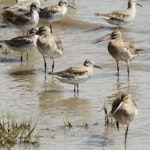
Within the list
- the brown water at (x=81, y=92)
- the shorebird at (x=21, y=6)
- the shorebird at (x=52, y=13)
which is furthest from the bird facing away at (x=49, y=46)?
the shorebird at (x=21, y=6)

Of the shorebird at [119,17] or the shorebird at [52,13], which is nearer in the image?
the shorebird at [119,17]

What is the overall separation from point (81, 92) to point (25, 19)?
19.9ft

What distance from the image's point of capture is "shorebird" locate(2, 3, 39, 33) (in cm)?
1775

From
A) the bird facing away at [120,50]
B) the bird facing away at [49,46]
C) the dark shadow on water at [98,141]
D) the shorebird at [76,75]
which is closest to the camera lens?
the dark shadow on water at [98,141]

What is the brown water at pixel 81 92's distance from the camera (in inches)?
375

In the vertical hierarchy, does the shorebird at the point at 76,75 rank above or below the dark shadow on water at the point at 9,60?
above

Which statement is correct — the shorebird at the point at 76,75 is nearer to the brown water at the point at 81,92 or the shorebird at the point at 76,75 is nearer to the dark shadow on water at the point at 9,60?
the brown water at the point at 81,92

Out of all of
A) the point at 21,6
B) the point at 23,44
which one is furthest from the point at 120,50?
the point at 21,6

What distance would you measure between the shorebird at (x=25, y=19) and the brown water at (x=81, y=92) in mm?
414

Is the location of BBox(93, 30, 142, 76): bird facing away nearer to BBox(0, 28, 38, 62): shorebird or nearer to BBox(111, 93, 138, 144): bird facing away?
BBox(0, 28, 38, 62): shorebird

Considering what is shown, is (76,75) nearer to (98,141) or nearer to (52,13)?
(98,141)

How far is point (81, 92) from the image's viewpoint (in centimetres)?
1221

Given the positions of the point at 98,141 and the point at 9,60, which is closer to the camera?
the point at 98,141

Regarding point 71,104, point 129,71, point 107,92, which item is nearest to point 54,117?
point 71,104
